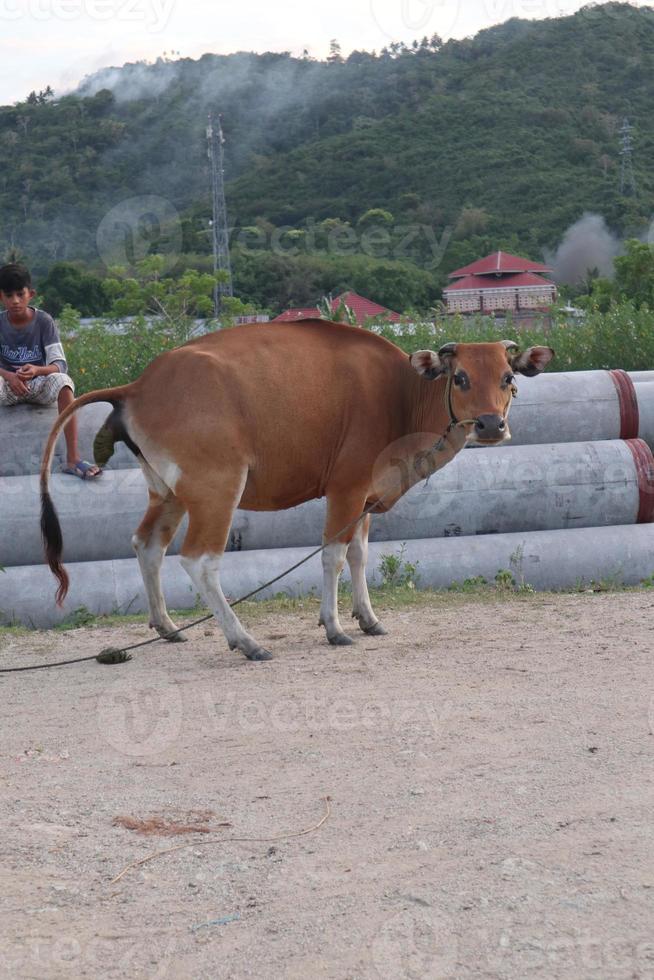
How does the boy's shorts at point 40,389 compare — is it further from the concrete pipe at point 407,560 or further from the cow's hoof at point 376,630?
the cow's hoof at point 376,630

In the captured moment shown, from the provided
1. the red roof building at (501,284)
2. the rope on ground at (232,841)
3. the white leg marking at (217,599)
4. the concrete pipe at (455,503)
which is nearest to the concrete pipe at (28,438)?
the concrete pipe at (455,503)

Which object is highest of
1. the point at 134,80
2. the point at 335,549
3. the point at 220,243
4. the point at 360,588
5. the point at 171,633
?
the point at 134,80

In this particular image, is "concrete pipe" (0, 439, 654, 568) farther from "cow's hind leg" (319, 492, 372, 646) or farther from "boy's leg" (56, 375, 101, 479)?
"cow's hind leg" (319, 492, 372, 646)

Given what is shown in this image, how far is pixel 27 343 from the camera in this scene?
8.99 metres

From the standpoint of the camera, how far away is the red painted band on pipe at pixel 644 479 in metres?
9.24

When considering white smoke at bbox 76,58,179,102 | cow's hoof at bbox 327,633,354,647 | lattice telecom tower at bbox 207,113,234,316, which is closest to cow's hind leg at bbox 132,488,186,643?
cow's hoof at bbox 327,633,354,647

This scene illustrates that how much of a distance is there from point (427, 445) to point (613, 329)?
6.40 metres

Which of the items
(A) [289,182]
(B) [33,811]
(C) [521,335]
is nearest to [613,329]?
(C) [521,335]

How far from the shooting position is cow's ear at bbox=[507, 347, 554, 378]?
22.7 feet

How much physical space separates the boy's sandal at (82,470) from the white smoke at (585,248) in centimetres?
5017

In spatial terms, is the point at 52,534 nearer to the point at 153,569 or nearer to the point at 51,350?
the point at 153,569

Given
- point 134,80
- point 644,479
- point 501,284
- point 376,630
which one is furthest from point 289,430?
point 134,80

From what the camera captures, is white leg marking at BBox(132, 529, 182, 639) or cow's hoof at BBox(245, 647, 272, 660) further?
white leg marking at BBox(132, 529, 182, 639)

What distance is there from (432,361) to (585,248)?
→ 53974 millimetres
